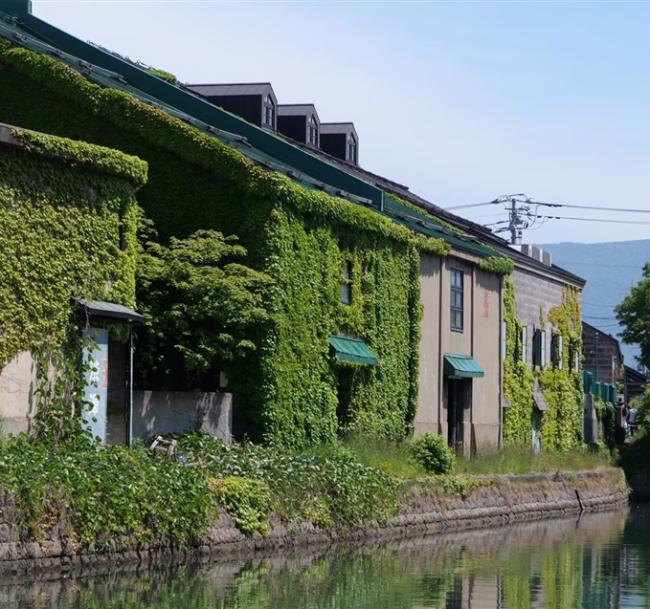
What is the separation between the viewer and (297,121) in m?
57.0

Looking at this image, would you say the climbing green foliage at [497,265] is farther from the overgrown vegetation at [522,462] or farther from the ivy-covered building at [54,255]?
the ivy-covered building at [54,255]

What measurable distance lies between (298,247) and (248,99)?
1588cm

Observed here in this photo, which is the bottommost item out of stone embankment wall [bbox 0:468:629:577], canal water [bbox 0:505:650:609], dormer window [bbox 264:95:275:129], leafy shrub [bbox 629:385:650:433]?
canal water [bbox 0:505:650:609]

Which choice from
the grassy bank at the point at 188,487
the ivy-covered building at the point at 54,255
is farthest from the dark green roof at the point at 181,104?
the grassy bank at the point at 188,487

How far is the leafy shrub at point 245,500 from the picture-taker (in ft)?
88.3

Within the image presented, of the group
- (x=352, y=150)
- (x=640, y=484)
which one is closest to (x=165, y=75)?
(x=352, y=150)

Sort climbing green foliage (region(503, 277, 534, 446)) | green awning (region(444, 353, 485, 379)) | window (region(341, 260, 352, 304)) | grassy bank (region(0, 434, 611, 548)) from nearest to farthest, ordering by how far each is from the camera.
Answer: grassy bank (region(0, 434, 611, 548))
window (region(341, 260, 352, 304))
green awning (region(444, 353, 485, 379))
climbing green foliage (region(503, 277, 534, 446))

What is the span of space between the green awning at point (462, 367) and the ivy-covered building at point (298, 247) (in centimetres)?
6

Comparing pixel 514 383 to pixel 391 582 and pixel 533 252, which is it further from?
pixel 391 582

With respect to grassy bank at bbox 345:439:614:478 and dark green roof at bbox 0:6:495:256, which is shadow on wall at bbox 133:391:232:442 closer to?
grassy bank at bbox 345:439:614:478

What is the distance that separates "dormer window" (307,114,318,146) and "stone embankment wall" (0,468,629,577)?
55.5ft

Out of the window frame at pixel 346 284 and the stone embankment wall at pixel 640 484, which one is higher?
the window frame at pixel 346 284

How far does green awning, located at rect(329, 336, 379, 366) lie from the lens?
39531 millimetres

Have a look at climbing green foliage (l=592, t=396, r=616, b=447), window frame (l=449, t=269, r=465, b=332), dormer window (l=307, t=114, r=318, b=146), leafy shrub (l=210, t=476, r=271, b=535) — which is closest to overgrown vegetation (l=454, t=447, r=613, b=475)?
window frame (l=449, t=269, r=465, b=332)
